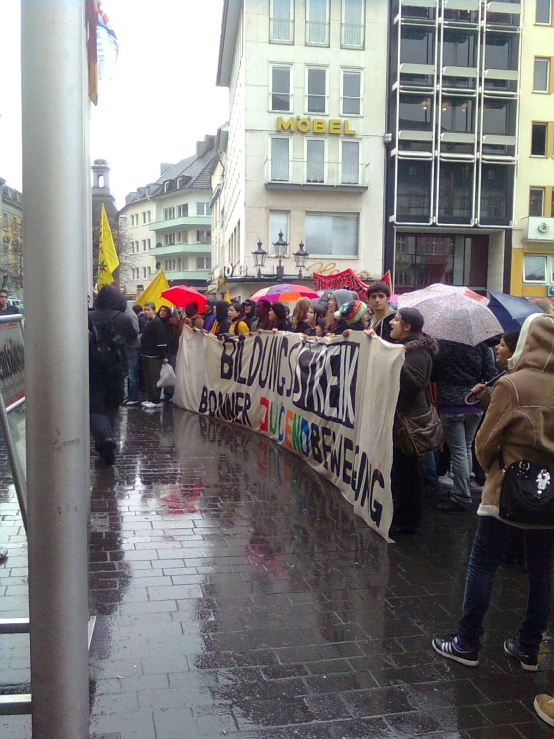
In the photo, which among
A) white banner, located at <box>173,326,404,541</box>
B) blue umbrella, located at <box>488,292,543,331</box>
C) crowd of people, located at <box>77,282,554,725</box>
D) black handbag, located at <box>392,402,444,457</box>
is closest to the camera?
crowd of people, located at <box>77,282,554,725</box>

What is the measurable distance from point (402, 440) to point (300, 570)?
141 cm

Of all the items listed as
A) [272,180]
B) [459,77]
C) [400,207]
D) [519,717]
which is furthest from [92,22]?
[459,77]

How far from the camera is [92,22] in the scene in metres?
5.75

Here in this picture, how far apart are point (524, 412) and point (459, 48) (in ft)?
132

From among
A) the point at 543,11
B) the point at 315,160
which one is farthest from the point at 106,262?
the point at 543,11

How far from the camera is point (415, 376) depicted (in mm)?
6012

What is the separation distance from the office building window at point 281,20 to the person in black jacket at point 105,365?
1283 inches

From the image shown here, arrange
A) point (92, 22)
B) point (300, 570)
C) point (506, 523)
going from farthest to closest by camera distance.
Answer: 1. point (92, 22)
2. point (300, 570)
3. point (506, 523)

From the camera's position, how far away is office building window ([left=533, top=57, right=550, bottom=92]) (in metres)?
40.8

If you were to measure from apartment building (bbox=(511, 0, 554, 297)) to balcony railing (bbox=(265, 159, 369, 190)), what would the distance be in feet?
30.3

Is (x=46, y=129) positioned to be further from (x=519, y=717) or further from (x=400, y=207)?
(x=400, y=207)

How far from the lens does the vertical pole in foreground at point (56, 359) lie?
2.46 m

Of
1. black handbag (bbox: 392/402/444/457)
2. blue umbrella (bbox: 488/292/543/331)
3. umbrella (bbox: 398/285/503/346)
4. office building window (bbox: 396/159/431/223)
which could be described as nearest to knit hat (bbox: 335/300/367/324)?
umbrella (bbox: 398/285/503/346)

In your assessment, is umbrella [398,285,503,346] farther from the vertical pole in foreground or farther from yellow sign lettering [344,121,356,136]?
yellow sign lettering [344,121,356,136]
